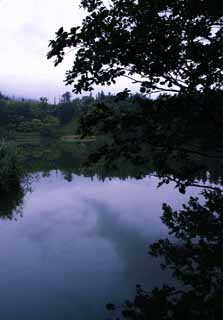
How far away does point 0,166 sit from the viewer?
13742 millimetres

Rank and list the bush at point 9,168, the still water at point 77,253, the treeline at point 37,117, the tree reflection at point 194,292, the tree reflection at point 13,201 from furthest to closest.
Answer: the treeline at point 37,117
the bush at point 9,168
the tree reflection at point 13,201
the still water at point 77,253
the tree reflection at point 194,292

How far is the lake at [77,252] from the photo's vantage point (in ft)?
17.9

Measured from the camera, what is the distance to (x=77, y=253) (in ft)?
25.2

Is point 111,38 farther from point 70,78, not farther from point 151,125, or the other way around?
point 151,125

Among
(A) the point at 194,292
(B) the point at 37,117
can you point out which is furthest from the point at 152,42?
(B) the point at 37,117

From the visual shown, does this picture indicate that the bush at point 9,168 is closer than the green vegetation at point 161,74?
No

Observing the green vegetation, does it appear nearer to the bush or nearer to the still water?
the still water

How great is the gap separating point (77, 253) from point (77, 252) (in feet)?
0.22

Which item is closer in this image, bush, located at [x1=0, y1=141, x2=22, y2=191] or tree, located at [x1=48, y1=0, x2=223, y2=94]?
tree, located at [x1=48, y1=0, x2=223, y2=94]

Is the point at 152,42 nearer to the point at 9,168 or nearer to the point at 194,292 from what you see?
the point at 194,292

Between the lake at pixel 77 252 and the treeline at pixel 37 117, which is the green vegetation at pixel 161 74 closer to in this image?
the lake at pixel 77 252

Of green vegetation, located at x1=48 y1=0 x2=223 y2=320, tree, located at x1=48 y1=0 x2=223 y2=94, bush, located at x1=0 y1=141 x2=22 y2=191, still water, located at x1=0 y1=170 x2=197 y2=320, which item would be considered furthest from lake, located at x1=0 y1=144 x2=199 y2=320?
tree, located at x1=48 y1=0 x2=223 y2=94

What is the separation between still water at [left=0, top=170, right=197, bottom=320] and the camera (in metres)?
5.43

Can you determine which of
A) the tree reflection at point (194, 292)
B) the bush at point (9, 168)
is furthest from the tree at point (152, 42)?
the bush at point (9, 168)
